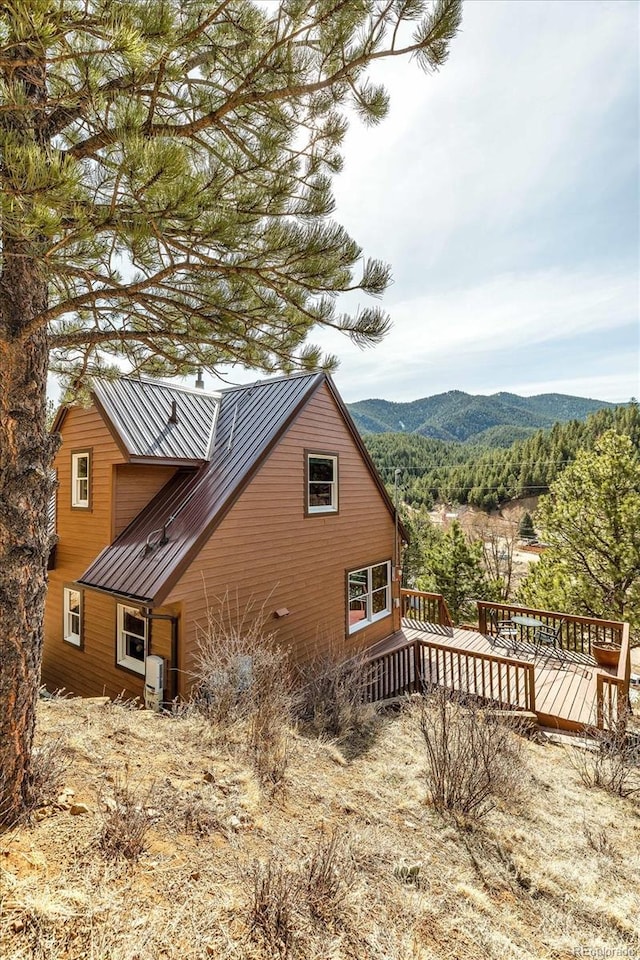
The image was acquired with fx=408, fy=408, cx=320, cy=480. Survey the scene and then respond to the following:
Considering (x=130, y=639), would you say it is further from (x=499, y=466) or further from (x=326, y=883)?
(x=499, y=466)

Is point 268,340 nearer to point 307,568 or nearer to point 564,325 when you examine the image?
point 307,568

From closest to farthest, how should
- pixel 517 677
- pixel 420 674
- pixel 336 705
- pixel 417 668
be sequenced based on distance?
pixel 336 705 → pixel 517 677 → pixel 417 668 → pixel 420 674

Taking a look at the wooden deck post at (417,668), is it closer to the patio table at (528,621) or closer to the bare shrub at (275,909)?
the patio table at (528,621)

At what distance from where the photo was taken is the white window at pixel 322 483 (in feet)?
31.6

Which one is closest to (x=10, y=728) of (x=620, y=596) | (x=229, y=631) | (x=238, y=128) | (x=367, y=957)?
(x=367, y=957)

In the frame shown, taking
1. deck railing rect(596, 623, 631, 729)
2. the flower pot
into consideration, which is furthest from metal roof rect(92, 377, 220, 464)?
the flower pot

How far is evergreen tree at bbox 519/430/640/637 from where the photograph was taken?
14.3m

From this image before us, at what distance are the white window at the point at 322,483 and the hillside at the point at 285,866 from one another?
5.47 meters

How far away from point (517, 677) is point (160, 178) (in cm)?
898

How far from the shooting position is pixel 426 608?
44.8 ft

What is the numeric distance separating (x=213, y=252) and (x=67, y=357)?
12.0 ft

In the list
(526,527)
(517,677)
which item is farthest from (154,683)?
(526,527)

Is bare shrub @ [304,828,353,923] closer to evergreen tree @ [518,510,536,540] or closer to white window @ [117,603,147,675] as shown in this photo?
white window @ [117,603,147,675]

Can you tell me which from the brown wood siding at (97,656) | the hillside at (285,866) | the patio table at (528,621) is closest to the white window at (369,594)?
the patio table at (528,621)
